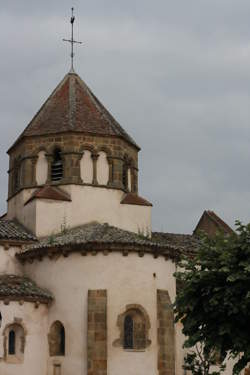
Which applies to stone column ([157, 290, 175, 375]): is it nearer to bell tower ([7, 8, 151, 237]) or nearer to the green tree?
bell tower ([7, 8, 151, 237])

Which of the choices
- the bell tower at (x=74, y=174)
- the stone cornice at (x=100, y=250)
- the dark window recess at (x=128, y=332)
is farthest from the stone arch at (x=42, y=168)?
the dark window recess at (x=128, y=332)

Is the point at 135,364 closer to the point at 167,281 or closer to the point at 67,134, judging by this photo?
the point at 167,281

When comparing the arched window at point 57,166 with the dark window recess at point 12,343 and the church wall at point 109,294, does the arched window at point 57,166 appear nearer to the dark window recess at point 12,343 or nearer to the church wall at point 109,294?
the church wall at point 109,294

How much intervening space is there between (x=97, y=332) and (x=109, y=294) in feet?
5.53

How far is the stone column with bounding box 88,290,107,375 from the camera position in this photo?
29250mm

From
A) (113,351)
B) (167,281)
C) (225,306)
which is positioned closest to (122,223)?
(167,281)

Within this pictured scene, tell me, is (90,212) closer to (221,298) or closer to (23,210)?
(23,210)

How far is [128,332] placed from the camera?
3048cm

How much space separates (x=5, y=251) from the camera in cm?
3312

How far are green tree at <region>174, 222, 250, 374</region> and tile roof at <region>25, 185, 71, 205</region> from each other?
46.9 ft

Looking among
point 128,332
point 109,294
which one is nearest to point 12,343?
point 109,294

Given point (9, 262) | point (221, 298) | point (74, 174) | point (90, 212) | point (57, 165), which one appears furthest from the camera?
point (57, 165)

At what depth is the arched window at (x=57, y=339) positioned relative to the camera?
30766mm

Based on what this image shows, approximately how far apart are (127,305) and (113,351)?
1.97 meters
